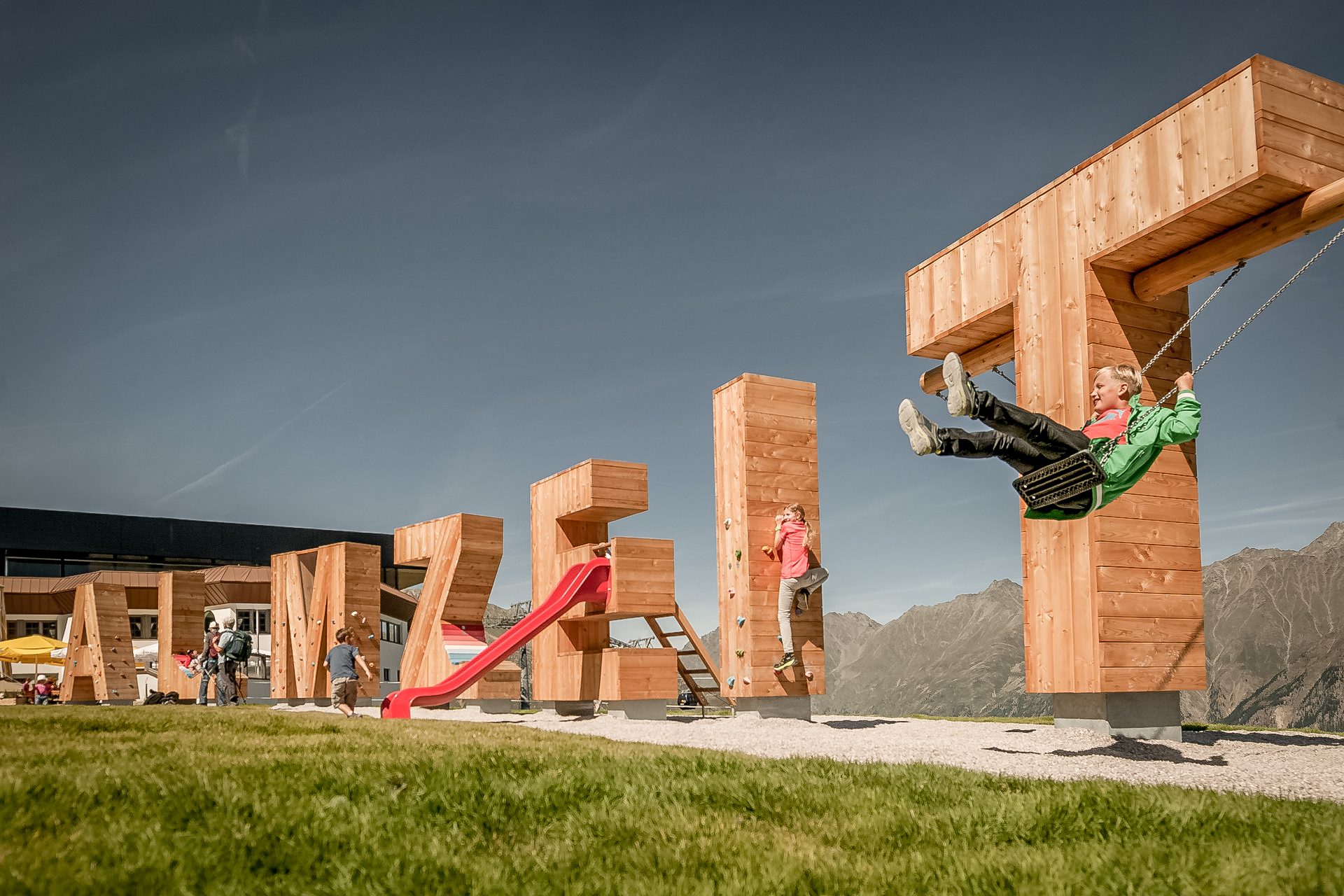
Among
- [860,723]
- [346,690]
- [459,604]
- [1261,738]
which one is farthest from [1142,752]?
[459,604]

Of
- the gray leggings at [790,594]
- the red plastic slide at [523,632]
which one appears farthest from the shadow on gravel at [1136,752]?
the red plastic slide at [523,632]

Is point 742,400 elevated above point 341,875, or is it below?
above

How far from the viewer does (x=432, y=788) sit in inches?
187

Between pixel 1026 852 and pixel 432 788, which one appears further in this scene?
pixel 432 788

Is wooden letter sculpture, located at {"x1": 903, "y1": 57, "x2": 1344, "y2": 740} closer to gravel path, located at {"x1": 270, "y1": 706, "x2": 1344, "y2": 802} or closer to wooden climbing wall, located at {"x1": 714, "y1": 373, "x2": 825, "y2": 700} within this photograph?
gravel path, located at {"x1": 270, "y1": 706, "x2": 1344, "y2": 802}

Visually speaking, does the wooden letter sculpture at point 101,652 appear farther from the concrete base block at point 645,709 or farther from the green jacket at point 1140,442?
the green jacket at point 1140,442

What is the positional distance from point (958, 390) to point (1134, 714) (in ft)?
14.4

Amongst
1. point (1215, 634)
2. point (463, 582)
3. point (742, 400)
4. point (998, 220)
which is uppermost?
point (998, 220)

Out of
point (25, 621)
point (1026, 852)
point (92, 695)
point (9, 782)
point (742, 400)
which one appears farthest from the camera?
point (25, 621)

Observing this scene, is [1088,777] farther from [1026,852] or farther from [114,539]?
[114,539]

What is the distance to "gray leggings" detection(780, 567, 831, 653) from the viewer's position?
13.2 m

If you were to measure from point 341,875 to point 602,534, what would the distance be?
1328 centimetres

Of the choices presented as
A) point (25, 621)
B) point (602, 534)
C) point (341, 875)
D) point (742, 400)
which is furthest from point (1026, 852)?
point (25, 621)

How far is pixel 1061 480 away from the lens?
23.5 feet
